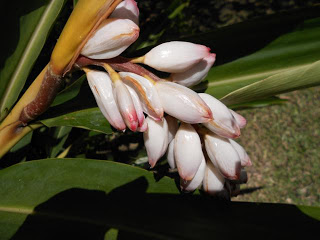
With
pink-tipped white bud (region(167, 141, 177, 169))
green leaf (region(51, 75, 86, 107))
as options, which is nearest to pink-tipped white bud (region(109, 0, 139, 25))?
pink-tipped white bud (region(167, 141, 177, 169))

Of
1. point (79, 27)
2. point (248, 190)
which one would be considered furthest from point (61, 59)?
point (248, 190)

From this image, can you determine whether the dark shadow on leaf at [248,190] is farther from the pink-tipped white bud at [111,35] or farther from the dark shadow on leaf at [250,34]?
the pink-tipped white bud at [111,35]

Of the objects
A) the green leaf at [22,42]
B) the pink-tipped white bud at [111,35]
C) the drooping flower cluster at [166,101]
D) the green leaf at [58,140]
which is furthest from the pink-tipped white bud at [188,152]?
the green leaf at [58,140]

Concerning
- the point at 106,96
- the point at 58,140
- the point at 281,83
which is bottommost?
the point at 58,140

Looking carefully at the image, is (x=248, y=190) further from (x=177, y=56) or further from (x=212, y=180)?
(x=177, y=56)

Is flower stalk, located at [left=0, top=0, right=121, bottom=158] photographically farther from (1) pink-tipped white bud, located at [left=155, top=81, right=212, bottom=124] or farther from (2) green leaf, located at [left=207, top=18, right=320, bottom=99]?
(2) green leaf, located at [left=207, top=18, right=320, bottom=99]
